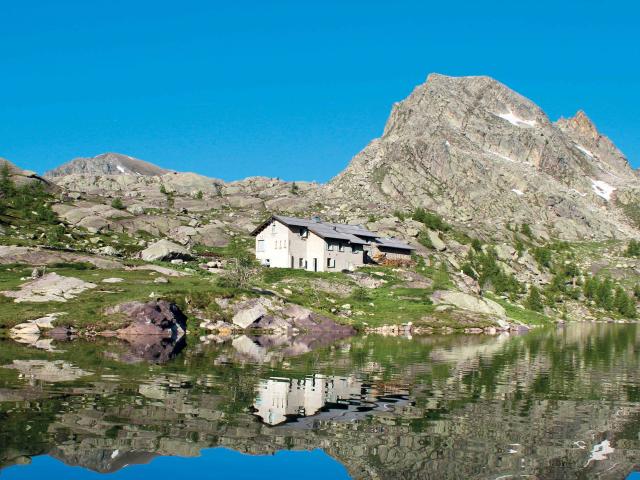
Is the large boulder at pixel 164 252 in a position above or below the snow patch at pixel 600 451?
above

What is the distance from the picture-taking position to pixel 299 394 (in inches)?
1192

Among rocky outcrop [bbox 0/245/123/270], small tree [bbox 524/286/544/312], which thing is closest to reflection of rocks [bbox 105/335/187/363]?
rocky outcrop [bbox 0/245/123/270]

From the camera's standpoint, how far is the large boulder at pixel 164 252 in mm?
103062

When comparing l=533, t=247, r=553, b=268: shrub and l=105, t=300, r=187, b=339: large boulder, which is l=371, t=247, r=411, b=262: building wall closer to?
l=105, t=300, r=187, b=339: large boulder

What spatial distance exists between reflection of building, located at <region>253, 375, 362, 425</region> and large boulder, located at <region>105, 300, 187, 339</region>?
29515mm

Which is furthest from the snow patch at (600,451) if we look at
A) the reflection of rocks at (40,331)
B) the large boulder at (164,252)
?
the large boulder at (164,252)

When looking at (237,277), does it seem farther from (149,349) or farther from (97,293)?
(149,349)

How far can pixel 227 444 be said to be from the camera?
21281mm

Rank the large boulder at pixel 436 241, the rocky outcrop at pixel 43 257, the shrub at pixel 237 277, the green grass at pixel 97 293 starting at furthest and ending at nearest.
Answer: the large boulder at pixel 436 241
the rocky outcrop at pixel 43 257
the shrub at pixel 237 277
the green grass at pixel 97 293

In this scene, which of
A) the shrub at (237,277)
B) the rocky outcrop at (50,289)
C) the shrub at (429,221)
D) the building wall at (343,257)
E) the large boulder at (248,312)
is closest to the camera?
the rocky outcrop at (50,289)

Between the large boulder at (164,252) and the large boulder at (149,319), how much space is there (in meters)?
39.8

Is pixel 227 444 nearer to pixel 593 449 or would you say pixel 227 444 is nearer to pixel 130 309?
pixel 593 449

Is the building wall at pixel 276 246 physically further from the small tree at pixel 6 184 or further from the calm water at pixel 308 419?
the calm water at pixel 308 419

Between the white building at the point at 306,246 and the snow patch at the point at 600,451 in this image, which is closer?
the snow patch at the point at 600,451
